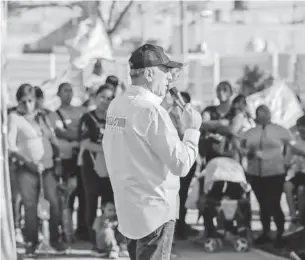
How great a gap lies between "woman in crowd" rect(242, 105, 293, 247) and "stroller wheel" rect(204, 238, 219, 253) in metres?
0.49

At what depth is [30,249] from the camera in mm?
8172

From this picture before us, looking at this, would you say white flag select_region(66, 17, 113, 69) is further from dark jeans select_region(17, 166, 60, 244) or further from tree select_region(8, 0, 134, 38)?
dark jeans select_region(17, 166, 60, 244)

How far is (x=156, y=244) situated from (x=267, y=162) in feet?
13.5

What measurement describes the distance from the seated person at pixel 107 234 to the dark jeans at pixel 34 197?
16.8 inches

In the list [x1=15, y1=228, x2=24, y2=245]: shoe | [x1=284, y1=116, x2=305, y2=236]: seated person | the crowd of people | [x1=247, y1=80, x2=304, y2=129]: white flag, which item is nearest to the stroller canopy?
the crowd of people

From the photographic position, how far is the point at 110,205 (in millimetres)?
7973

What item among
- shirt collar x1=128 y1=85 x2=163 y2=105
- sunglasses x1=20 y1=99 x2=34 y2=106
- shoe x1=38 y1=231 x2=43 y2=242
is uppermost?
shirt collar x1=128 y1=85 x2=163 y2=105

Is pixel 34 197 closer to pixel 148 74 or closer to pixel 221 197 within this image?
pixel 221 197

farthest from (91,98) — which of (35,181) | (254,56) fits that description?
(254,56)

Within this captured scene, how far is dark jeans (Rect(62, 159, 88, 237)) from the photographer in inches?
334

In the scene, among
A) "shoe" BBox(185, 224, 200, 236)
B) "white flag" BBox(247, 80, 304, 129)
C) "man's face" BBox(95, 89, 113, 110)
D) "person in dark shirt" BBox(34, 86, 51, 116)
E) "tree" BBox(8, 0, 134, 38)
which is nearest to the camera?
"man's face" BBox(95, 89, 113, 110)

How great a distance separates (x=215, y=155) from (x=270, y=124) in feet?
1.86

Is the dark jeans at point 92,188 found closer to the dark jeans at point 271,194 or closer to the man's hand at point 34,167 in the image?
the man's hand at point 34,167

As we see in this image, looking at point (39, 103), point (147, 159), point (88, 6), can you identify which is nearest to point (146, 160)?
point (147, 159)
